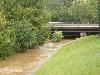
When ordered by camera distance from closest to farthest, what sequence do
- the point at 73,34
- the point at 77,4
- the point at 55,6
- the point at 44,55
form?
the point at 44,55 → the point at 73,34 → the point at 77,4 → the point at 55,6

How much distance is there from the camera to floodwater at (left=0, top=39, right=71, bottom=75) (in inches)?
613

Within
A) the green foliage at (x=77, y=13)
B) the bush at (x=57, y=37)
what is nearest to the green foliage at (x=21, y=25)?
the bush at (x=57, y=37)

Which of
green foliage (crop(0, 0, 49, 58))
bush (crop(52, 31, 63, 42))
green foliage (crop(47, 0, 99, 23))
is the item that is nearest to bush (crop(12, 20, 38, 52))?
green foliage (crop(0, 0, 49, 58))

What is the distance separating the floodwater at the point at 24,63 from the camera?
15.6 meters

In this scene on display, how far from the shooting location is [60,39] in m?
30.2

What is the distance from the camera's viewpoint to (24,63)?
18.0 meters

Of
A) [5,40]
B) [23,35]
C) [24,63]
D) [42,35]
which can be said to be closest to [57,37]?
[42,35]

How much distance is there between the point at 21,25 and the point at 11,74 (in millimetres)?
7606

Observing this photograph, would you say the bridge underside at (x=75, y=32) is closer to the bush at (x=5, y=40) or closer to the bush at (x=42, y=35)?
the bush at (x=42, y=35)

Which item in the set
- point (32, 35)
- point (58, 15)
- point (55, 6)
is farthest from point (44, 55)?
point (55, 6)

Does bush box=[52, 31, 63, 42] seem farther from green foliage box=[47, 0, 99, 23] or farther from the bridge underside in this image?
Answer: green foliage box=[47, 0, 99, 23]

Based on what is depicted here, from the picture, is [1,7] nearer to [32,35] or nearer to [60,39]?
[32,35]

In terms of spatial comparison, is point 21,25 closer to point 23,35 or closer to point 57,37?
point 23,35

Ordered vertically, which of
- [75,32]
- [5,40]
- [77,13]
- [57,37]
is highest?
[5,40]
